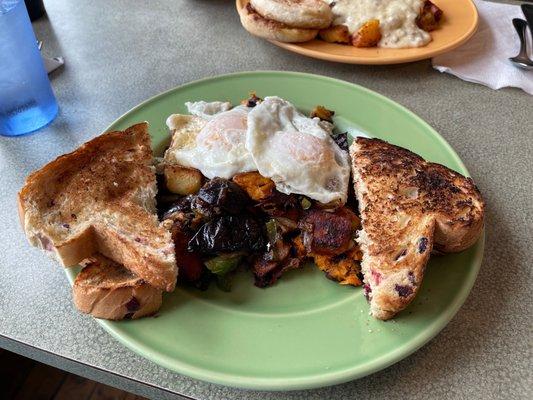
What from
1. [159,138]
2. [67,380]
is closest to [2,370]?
[67,380]

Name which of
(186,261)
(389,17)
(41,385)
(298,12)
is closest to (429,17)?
(389,17)

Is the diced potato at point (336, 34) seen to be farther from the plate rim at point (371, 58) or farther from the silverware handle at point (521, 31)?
the silverware handle at point (521, 31)

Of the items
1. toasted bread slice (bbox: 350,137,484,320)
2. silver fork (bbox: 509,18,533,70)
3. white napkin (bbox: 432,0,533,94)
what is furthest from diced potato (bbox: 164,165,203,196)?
silver fork (bbox: 509,18,533,70)

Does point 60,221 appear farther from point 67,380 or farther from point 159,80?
point 67,380

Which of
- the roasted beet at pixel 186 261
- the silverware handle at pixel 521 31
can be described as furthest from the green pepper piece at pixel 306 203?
the silverware handle at pixel 521 31

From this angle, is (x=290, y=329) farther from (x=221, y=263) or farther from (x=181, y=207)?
(x=181, y=207)
